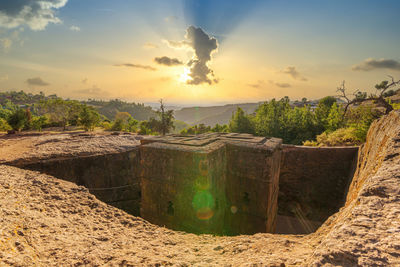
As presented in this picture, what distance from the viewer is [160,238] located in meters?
2.91

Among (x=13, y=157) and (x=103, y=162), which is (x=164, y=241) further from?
(x=13, y=157)

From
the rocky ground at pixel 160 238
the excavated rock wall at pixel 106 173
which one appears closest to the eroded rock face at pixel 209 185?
the excavated rock wall at pixel 106 173

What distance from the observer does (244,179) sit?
7281 mm

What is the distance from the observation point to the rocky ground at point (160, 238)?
1450mm

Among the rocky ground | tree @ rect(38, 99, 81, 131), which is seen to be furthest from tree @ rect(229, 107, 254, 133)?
tree @ rect(38, 99, 81, 131)

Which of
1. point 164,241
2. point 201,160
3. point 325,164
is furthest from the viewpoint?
point 325,164

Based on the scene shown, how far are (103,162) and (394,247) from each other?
9545 mm

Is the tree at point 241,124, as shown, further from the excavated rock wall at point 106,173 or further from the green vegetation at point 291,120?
the excavated rock wall at point 106,173

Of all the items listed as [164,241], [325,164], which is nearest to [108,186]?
[164,241]

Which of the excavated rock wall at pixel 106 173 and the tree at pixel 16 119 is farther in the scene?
the tree at pixel 16 119

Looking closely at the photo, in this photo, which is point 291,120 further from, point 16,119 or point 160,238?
point 16,119

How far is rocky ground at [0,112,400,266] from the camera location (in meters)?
1.45

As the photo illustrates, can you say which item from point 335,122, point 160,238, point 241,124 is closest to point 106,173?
point 160,238

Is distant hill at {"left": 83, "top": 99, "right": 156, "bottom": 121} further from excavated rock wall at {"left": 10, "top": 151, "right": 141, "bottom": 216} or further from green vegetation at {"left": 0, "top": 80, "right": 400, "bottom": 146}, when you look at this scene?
excavated rock wall at {"left": 10, "top": 151, "right": 141, "bottom": 216}
